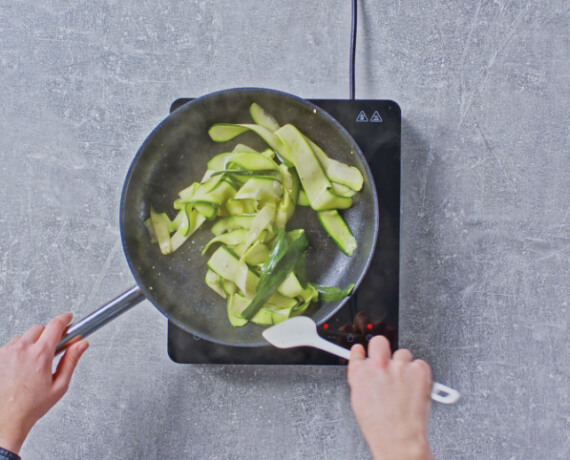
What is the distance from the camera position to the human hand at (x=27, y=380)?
0.74 meters

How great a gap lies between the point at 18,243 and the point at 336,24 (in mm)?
596

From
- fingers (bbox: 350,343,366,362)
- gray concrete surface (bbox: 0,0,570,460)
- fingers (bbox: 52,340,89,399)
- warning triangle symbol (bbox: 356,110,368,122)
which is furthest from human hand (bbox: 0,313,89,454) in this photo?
warning triangle symbol (bbox: 356,110,368,122)

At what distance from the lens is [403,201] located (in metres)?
0.85

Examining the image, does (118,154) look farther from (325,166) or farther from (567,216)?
(567,216)

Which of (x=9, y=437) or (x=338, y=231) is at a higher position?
(x=338, y=231)

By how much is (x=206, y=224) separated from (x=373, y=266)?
9.8 inches

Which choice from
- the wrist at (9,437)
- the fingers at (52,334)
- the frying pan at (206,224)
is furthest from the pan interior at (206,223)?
the wrist at (9,437)

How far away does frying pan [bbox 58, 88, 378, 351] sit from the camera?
768mm

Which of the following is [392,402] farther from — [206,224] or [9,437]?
[9,437]

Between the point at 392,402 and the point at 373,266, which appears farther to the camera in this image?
the point at 373,266

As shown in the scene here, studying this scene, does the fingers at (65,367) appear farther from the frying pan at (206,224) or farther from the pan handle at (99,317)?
the frying pan at (206,224)

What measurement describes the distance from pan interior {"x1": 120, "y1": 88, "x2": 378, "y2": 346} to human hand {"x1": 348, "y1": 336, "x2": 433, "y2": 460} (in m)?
0.09

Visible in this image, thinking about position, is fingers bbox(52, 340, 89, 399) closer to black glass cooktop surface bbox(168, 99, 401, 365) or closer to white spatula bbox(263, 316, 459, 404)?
black glass cooktop surface bbox(168, 99, 401, 365)

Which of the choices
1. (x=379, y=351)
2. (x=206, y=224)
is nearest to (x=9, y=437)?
(x=206, y=224)
